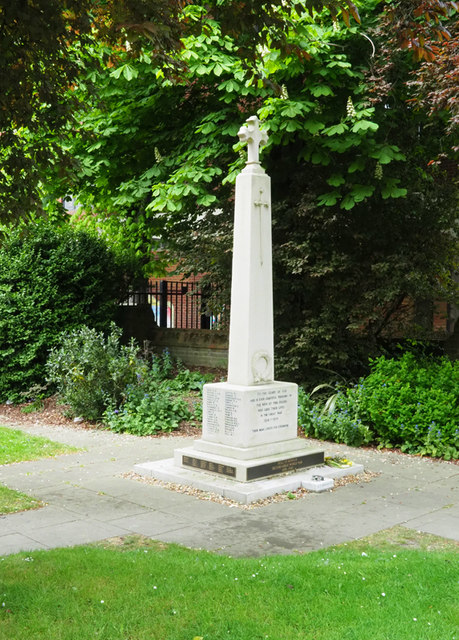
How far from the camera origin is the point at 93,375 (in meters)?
11.7

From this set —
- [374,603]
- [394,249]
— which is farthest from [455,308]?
[374,603]

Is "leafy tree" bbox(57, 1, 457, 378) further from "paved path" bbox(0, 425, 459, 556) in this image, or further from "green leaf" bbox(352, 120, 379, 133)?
"paved path" bbox(0, 425, 459, 556)

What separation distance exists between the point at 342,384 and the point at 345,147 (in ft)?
12.7

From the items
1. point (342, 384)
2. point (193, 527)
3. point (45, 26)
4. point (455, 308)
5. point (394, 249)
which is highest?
point (45, 26)

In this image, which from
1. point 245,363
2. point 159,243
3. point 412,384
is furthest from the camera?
point 159,243

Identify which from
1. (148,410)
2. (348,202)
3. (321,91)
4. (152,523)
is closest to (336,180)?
(348,202)

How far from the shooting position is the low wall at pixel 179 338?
15492 millimetres

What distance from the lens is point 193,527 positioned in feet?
20.0

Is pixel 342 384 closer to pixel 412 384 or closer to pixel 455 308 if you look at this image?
pixel 412 384

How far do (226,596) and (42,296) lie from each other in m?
10.2

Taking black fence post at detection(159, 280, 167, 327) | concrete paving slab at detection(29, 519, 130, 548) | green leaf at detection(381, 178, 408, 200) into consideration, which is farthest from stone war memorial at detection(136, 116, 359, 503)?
black fence post at detection(159, 280, 167, 327)

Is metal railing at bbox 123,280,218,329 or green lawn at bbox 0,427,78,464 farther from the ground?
metal railing at bbox 123,280,218,329

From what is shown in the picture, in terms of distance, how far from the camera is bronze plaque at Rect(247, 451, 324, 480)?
24.5 feet

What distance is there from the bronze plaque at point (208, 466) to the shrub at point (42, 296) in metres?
6.13
